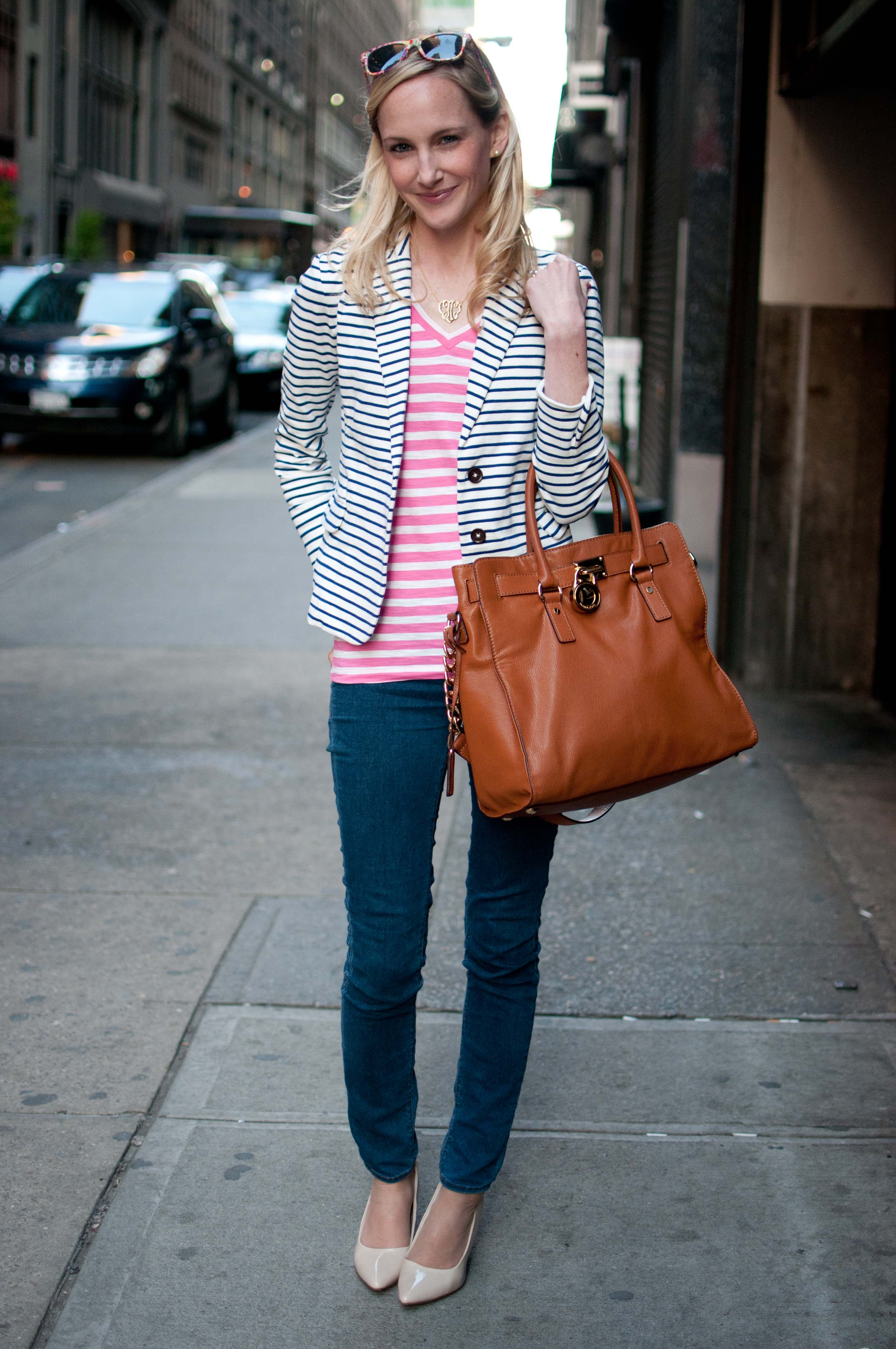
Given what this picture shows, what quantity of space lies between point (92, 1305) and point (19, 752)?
3.29 meters

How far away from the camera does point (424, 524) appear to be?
7.62ft

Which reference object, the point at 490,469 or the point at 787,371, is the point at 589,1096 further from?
the point at 787,371

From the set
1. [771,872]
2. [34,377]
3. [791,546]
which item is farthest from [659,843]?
[34,377]

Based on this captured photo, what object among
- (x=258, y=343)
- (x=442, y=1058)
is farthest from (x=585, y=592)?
(x=258, y=343)

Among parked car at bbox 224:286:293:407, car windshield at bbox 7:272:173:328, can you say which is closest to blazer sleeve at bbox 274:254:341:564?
car windshield at bbox 7:272:173:328

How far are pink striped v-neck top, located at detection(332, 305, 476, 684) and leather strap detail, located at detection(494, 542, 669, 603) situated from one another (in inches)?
5.2

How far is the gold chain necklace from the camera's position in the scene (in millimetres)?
2326

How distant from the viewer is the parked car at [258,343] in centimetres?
2047

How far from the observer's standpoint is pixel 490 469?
89.6 inches

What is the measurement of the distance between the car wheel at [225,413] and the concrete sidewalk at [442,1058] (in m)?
11.2

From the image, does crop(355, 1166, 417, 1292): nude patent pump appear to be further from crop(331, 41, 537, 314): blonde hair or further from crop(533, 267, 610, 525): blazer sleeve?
crop(331, 41, 537, 314): blonde hair

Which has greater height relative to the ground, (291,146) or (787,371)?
(291,146)

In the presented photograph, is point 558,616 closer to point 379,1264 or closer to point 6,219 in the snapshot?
point 379,1264

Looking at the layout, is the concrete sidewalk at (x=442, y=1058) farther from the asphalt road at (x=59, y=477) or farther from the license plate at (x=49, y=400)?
the license plate at (x=49, y=400)
